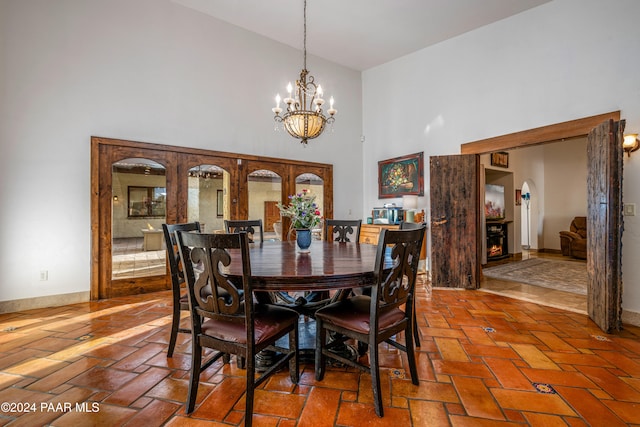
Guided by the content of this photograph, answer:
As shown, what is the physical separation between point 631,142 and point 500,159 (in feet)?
13.0

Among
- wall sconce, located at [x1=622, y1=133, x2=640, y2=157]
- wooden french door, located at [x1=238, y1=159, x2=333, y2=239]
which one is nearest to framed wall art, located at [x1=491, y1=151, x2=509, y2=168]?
wall sconce, located at [x1=622, y1=133, x2=640, y2=157]

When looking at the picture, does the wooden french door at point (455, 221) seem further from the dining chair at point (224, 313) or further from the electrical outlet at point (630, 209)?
the dining chair at point (224, 313)

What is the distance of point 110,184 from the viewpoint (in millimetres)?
3617

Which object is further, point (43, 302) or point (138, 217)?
point (138, 217)

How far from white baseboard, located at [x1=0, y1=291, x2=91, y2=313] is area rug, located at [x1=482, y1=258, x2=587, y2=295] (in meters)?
5.90

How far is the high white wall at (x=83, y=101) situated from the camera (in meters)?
3.13

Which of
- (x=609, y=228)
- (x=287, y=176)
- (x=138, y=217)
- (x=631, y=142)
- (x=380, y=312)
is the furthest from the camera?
(x=287, y=176)

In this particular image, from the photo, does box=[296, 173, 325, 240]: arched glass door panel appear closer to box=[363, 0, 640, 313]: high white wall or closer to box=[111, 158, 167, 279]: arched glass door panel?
box=[363, 0, 640, 313]: high white wall

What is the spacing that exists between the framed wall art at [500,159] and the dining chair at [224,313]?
6472 millimetres

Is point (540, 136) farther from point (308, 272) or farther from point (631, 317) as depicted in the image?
point (308, 272)

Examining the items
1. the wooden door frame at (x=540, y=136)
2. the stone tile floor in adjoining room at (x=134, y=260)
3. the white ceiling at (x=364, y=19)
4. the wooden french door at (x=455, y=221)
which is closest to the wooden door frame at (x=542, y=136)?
the wooden door frame at (x=540, y=136)

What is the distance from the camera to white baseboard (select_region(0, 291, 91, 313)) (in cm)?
310

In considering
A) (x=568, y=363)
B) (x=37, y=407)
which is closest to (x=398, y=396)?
(x=568, y=363)

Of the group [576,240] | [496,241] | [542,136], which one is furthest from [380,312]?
[576,240]
